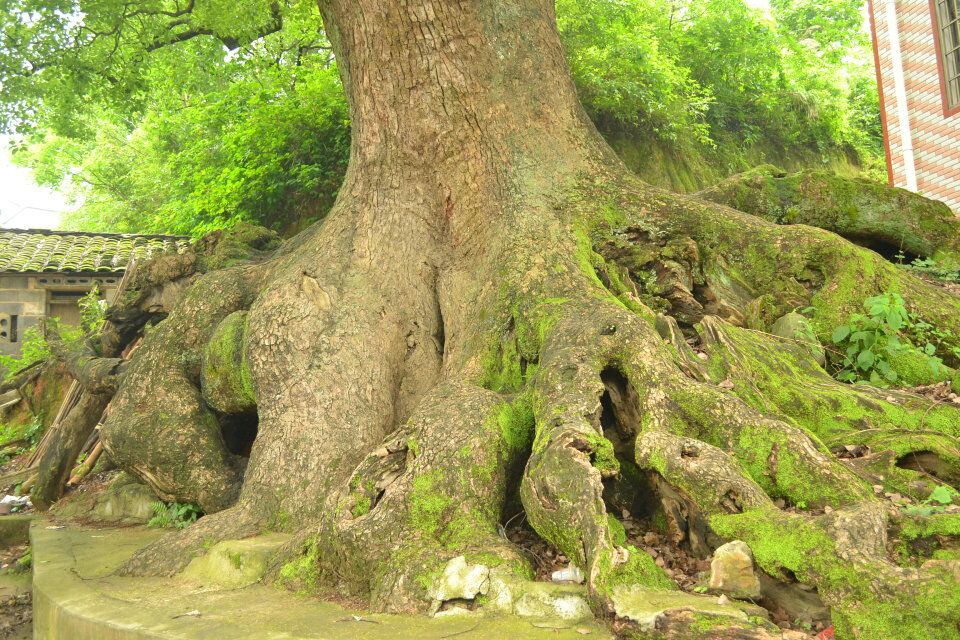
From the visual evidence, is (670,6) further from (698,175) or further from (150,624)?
(150,624)

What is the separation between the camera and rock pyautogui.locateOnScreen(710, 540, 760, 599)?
286 cm

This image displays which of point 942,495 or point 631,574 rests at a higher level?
point 942,495

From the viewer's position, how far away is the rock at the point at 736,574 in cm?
286

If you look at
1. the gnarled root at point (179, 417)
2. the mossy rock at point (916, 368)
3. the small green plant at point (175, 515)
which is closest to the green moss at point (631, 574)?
the mossy rock at point (916, 368)

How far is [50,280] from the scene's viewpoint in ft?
47.3

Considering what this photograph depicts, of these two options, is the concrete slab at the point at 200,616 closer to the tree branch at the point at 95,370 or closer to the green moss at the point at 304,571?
the green moss at the point at 304,571

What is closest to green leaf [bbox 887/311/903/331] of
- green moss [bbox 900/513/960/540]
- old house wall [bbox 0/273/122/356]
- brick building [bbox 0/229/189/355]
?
green moss [bbox 900/513/960/540]

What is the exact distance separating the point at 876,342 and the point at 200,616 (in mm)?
4399

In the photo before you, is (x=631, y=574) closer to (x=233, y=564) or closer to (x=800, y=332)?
(x=233, y=564)

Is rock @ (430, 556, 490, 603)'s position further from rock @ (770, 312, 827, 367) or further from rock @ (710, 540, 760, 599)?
rock @ (770, 312, 827, 367)

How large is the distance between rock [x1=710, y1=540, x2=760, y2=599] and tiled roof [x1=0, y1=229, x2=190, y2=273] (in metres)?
12.3

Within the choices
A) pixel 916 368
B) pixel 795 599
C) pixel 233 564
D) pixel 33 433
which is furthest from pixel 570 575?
pixel 33 433

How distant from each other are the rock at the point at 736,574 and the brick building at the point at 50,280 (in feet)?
42.1

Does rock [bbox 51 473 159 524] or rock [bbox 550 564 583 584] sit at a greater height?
rock [bbox 550 564 583 584]
